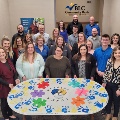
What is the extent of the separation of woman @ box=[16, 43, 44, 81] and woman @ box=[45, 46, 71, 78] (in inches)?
5.7

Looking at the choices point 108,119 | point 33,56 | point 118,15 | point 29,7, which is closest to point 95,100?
point 108,119

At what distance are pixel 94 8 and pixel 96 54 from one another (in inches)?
223

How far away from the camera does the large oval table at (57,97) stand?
2.37 meters

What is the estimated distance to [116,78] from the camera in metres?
2.90

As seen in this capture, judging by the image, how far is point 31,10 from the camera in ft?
21.0

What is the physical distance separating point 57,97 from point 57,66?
76cm

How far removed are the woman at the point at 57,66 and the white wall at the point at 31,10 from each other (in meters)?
3.45

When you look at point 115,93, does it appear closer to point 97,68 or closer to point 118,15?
point 97,68

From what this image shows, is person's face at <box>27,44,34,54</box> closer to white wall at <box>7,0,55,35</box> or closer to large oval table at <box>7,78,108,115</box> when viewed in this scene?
large oval table at <box>7,78,108,115</box>

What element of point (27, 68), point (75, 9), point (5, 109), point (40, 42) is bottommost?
point (5, 109)

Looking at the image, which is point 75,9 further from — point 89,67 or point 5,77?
point 5,77

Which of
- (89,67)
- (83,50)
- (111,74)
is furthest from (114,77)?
(83,50)

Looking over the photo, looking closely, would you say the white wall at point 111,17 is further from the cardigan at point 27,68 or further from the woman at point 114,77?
the cardigan at point 27,68

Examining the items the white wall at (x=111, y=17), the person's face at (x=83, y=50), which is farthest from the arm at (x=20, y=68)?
the white wall at (x=111, y=17)
